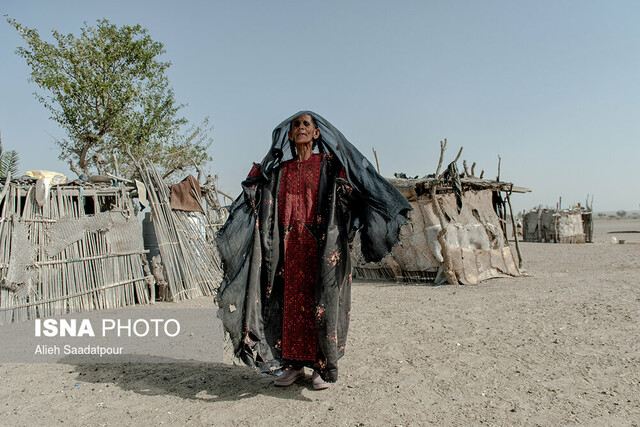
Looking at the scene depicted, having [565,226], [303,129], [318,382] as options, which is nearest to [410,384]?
[318,382]

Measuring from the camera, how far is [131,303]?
22.7 feet

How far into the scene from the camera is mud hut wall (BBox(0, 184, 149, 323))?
570 centimetres

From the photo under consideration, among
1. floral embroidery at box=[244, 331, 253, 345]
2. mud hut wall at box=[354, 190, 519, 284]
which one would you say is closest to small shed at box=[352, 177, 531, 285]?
mud hut wall at box=[354, 190, 519, 284]

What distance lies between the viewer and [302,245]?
299 cm

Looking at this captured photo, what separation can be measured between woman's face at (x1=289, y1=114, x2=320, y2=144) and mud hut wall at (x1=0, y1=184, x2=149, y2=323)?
458 cm

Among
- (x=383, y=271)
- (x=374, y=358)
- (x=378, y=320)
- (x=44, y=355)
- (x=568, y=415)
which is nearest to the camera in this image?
(x=568, y=415)

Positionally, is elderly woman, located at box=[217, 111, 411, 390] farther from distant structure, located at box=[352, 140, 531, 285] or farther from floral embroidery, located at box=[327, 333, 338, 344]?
distant structure, located at box=[352, 140, 531, 285]

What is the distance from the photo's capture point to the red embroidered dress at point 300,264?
2.96 metres

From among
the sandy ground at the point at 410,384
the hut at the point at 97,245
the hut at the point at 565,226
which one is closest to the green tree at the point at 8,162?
the hut at the point at 97,245

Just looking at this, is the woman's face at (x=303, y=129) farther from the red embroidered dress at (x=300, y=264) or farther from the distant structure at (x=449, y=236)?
the distant structure at (x=449, y=236)

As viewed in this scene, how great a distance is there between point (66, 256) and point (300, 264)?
463 centimetres

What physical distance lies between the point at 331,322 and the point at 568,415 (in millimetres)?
1449

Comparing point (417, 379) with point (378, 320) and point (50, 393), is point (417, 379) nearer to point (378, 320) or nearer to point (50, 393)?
point (378, 320)

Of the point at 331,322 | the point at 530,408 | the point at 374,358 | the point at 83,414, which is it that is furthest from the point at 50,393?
the point at 530,408
